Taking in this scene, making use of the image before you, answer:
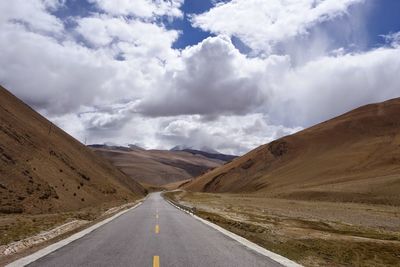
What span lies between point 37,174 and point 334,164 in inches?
3464

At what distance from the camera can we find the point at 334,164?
118 meters

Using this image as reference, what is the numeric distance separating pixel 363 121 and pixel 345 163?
35.5m

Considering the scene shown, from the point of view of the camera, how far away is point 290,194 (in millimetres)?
90812

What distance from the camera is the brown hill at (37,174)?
3866cm

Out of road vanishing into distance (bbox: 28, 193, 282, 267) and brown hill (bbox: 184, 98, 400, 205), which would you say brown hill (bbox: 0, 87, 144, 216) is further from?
brown hill (bbox: 184, 98, 400, 205)

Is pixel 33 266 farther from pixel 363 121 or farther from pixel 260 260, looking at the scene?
pixel 363 121

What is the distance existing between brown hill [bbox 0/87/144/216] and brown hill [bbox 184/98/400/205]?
138 ft

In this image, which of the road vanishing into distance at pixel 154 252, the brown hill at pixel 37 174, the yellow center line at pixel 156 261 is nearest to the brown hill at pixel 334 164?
the brown hill at pixel 37 174

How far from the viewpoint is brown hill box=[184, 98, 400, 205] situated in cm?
8113

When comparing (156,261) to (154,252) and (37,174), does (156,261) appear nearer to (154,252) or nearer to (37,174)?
(154,252)

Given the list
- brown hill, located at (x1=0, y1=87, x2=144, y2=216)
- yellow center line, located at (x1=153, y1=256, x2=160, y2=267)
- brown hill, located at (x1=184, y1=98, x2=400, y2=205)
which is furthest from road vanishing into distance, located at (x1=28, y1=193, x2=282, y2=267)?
brown hill, located at (x1=184, y1=98, x2=400, y2=205)

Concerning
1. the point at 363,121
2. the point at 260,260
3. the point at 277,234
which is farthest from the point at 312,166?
the point at 260,260

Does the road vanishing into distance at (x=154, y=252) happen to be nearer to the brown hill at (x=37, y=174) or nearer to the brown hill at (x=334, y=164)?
the brown hill at (x=37, y=174)

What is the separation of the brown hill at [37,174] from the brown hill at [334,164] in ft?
138
